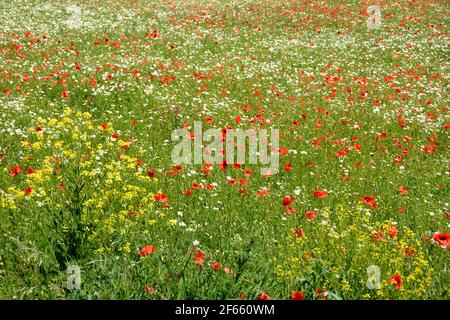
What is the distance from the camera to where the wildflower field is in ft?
12.4

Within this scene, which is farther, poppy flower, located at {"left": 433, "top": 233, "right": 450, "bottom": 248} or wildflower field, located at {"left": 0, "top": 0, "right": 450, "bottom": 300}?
poppy flower, located at {"left": 433, "top": 233, "right": 450, "bottom": 248}

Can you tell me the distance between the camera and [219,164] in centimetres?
682

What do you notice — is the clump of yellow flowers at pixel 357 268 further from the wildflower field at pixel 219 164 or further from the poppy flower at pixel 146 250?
the poppy flower at pixel 146 250

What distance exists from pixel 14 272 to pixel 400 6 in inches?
903

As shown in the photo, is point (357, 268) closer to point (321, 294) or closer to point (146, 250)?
point (321, 294)

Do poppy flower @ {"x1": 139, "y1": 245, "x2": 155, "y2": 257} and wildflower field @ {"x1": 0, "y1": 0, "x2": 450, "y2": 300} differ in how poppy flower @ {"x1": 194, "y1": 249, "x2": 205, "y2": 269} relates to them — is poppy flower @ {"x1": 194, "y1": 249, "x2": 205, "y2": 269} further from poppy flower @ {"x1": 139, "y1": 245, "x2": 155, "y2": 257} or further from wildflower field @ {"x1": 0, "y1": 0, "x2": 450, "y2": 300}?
poppy flower @ {"x1": 139, "y1": 245, "x2": 155, "y2": 257}

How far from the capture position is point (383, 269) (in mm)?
3984

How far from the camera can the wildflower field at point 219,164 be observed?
3791mm

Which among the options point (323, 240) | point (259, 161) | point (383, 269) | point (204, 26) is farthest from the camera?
point (204, 26)

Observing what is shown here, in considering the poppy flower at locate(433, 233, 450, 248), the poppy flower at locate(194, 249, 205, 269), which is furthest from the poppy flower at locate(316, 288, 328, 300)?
the poppy flower at locate(433, 233, 450, 248)

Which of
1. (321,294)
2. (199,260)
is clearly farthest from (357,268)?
(199,260)

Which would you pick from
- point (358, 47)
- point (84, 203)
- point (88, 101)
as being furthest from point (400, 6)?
point (84, 203)

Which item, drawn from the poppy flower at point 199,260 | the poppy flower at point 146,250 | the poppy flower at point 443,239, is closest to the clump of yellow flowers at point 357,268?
the poppy flower at point 443,239

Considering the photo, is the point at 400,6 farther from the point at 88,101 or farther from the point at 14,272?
the point at 14,272
